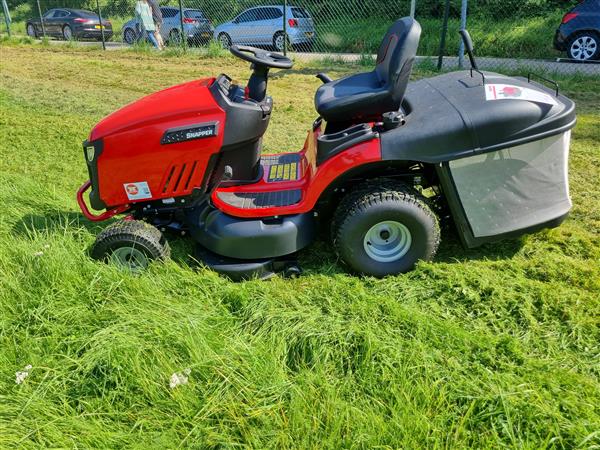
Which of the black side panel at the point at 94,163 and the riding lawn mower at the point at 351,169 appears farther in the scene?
the black side panel at the point at 94,163

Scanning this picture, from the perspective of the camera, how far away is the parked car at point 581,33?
9352 millimetres

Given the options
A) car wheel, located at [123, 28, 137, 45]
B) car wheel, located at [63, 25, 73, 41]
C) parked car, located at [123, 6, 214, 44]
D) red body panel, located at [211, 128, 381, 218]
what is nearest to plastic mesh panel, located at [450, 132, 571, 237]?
red body panel, located at [211, 128, 381, 218]

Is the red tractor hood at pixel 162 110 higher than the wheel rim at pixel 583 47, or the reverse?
the red tractor hood at pixel 162 110

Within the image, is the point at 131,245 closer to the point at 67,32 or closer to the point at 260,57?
the point at 260,57

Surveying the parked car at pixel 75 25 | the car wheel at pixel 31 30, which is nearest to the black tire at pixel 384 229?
the parked car at pixel 75 25

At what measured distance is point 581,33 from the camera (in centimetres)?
955

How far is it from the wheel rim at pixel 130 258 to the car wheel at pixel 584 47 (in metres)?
9.72

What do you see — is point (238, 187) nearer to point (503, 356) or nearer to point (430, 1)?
point (503, 356)

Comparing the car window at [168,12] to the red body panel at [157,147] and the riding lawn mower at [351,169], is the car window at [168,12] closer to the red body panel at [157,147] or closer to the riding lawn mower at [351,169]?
the riding lawn mower at [351,169]

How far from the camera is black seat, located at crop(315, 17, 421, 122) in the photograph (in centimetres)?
270

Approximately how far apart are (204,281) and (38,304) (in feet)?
2.69

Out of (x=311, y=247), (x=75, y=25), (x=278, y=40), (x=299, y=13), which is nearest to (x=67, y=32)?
(x=75, y=25)

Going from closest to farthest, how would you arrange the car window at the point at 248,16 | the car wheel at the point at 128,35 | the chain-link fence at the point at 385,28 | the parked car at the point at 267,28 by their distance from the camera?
the chain-link fence at the point at 385,28 < the parked car at the point at 267,28 < the car window at the point at 248,16 < the car wheel at the point at 128,35

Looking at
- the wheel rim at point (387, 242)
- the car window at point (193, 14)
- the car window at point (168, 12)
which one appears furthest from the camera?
the car window at point (168, 12)
